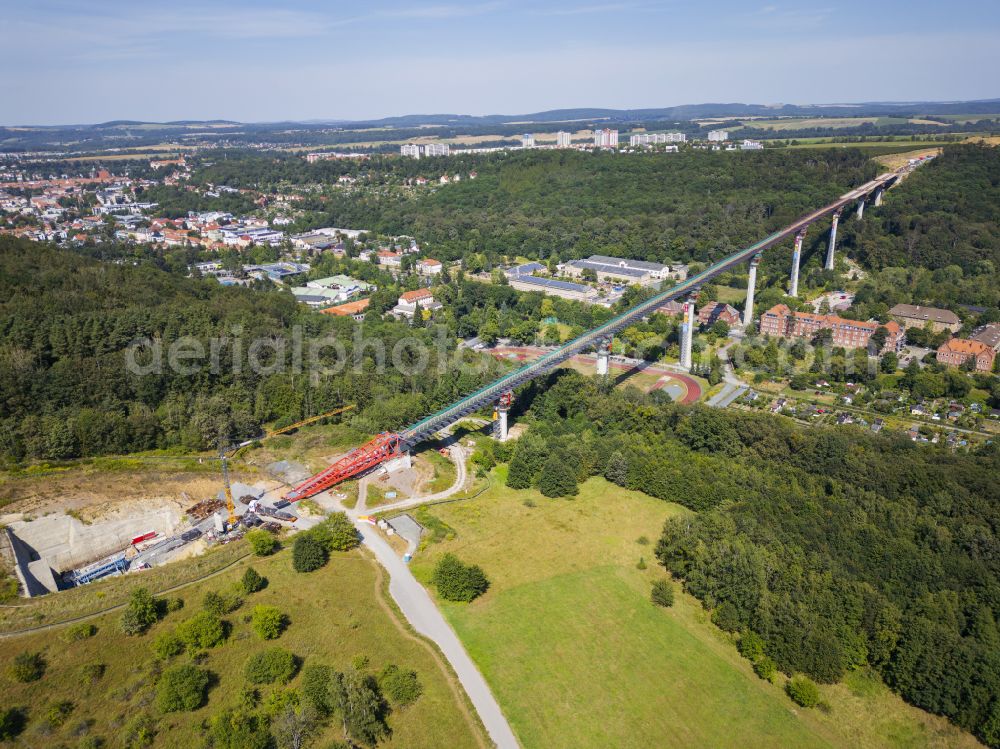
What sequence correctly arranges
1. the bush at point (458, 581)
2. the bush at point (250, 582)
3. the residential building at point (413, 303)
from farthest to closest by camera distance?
the residential building at point (413, 303), the bush at point (458, 581), the bush at point (250, 582)

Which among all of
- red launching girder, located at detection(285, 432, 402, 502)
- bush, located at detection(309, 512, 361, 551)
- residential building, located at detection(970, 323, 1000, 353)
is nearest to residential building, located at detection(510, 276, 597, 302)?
residential building, located at detection(970, 323, 1000, 353)

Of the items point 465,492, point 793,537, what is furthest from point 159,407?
point 793,537

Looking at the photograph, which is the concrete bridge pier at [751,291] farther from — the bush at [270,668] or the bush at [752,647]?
the bush at [270,668]

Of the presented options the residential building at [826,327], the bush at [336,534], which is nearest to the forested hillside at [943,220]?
the residential building at [826,327]

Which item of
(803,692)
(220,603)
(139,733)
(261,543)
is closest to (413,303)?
(261,543)

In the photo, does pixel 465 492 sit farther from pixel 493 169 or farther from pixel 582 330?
pixel 493 169
